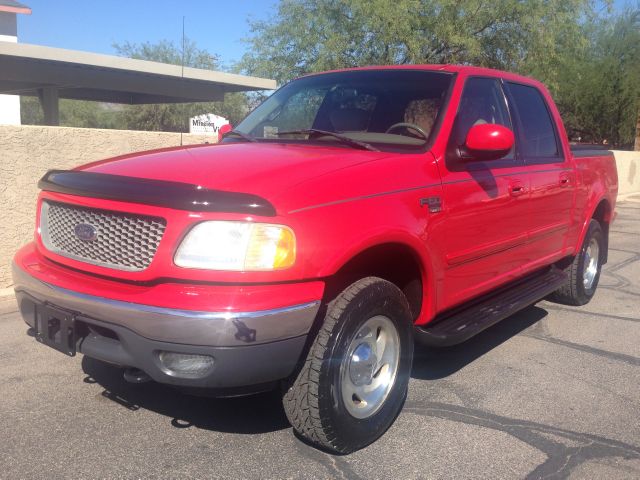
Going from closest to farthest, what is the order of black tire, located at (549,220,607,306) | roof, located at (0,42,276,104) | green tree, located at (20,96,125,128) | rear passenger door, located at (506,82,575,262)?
rear passenger door, located at (506,82,575,262), black tire, located at (549,220,607,306), roof, located at (0,42,276,104), green tree, located at (20,96,125,128)

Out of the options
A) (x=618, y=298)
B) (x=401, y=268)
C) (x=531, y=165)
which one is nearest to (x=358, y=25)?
(x=618, y=298)

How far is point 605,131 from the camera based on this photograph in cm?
2747

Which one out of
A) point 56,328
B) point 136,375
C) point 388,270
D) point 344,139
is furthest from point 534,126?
point 56,328

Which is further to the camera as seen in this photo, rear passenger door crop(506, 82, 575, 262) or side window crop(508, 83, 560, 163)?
side window crop(508, 83, 560, 163)

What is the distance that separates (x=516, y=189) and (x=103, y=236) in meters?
2.71

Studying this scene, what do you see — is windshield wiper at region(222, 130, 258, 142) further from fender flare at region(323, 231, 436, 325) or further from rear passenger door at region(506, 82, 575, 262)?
rear passenger door at region(506, 82, 575, 262)

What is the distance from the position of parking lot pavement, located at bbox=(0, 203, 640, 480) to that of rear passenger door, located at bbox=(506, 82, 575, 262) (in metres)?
0.84

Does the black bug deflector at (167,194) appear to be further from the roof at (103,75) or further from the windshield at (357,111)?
the roof at (103,75)

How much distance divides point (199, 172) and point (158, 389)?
5.12ft

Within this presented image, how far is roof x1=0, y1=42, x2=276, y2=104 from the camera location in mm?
13906

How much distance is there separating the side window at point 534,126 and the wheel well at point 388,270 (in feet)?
5.46

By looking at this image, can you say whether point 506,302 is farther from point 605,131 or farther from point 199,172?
point 605,131

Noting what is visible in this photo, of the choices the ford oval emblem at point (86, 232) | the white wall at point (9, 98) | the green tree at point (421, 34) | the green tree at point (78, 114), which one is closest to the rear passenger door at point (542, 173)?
the ford oval emblem at point (86, 232)

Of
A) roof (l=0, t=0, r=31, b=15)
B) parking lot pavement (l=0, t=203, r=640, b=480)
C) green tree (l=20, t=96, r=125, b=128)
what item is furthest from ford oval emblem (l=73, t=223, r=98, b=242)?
green tree (l=20, t=96, r=125, b=128)
